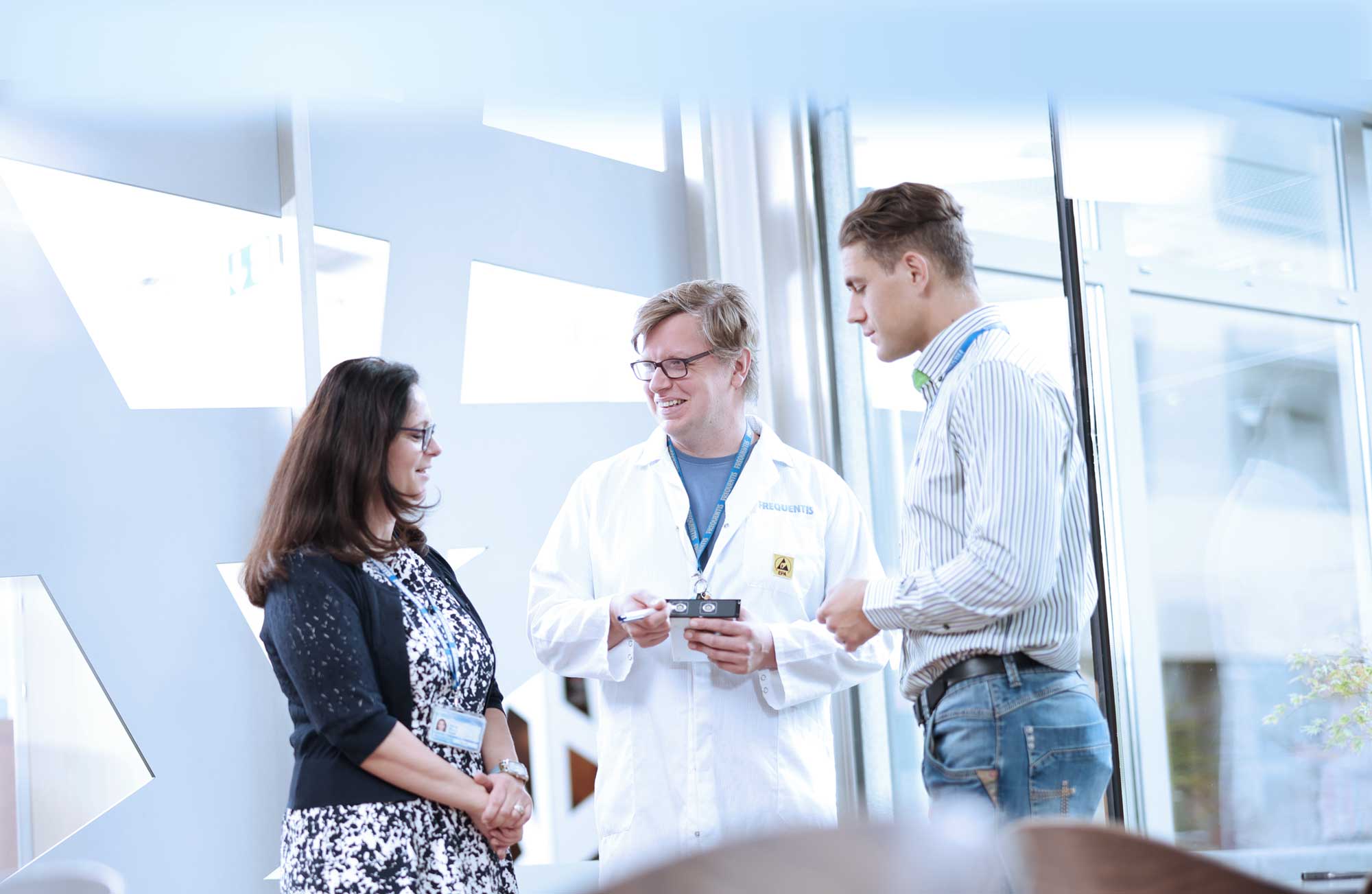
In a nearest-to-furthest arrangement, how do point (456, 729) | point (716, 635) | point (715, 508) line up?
point (456, 729) → point (716, 635) → point (715, 508)

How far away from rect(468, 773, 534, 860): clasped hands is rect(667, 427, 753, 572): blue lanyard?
0.67 m

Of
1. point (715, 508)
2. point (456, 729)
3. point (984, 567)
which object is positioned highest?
point (715, 508)

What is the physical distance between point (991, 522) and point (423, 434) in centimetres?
112

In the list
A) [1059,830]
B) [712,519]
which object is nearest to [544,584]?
[712,519]

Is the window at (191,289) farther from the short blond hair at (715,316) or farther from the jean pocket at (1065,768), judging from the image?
the jean pocket at (1065,768)

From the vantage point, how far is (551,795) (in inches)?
215

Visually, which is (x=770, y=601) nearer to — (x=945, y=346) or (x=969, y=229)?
(x=945, y=346)

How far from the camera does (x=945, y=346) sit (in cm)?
215

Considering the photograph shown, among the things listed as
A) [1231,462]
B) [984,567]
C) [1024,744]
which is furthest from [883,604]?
[1231,462]

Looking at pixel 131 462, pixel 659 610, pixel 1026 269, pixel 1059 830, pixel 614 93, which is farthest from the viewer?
pixel 614 93

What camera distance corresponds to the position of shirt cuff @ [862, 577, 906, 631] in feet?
6.74

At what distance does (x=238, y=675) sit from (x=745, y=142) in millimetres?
2604

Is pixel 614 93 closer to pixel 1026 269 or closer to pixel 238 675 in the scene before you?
pixel 1026 269

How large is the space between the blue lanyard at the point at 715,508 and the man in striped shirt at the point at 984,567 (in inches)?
24.1
